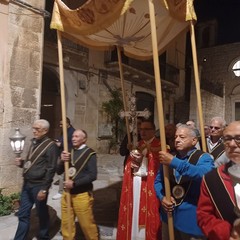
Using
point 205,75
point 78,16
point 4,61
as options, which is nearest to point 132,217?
point 78,16

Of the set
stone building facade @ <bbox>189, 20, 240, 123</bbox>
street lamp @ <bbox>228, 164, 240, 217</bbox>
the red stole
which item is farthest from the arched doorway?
stone building facade @ <bbox>189, 20, 240, 123</bbox>

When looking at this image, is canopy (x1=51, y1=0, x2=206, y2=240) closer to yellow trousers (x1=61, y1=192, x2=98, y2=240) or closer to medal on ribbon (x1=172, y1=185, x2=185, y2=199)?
medal on ribbon (x1=172, y1=185, x2=185, y2=199)

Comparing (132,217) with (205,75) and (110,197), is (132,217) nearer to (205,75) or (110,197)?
(110,197)

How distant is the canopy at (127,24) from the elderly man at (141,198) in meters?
1.41

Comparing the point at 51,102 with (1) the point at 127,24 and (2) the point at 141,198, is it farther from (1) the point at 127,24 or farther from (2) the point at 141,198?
(2) the point at 141,198

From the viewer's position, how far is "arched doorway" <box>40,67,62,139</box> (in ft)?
33.4

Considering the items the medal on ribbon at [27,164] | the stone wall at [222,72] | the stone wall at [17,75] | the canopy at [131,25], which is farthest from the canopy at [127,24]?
the stone wall at [222,72]

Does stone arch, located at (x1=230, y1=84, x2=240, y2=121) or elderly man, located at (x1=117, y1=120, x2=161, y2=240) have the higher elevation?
stone arch, located at (x1=230, y1=84, x2=240, y2=121)

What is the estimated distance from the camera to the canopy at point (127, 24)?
136 inches

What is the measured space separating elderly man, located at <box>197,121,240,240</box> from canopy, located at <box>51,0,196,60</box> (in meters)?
1.91

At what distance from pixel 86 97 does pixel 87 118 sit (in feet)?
2.53

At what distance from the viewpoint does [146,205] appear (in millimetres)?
3699

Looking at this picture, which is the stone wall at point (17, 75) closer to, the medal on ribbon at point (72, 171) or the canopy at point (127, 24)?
the canopy at point (127, 24)

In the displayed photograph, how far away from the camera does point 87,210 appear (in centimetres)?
381
